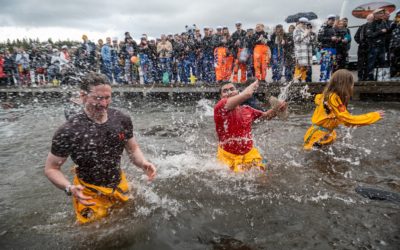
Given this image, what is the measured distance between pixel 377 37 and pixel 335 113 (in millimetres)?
5731

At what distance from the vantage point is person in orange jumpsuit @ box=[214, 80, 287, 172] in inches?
145

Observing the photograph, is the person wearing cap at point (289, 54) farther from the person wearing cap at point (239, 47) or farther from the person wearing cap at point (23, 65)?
the person wearing cap at point (23, 65)

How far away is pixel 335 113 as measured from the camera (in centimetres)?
434

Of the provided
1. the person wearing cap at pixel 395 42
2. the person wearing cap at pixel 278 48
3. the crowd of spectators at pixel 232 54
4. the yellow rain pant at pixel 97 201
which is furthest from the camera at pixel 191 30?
the yellow rain pant at pixel 97 201

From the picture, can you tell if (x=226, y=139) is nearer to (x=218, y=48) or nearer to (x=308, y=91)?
(x=308, y=91)

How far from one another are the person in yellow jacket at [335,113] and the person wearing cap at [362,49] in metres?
5.31

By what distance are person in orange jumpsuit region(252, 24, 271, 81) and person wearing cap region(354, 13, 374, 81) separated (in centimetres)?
275

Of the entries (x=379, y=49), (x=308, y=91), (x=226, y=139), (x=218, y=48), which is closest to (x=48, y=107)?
(x=218, y=48)

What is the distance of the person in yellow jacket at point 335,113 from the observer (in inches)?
165

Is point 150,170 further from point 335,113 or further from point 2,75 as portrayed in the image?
point 2,75

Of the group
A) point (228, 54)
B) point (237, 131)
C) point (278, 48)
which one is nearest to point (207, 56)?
point (228, 54)

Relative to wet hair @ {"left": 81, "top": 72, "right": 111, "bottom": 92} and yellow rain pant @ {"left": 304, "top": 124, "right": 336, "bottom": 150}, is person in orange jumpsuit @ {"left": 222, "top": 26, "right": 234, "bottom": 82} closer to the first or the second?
yellow rain pant @ {"left": 304, "top": 124, "right": 336, "bottom": 150}

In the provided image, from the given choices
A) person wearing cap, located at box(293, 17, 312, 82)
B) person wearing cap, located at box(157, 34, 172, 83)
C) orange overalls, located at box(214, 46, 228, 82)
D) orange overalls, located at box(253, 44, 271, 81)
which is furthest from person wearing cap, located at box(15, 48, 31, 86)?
person wearing cap, located at box(293, 17, 312, 82)

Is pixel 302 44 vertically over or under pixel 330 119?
over
